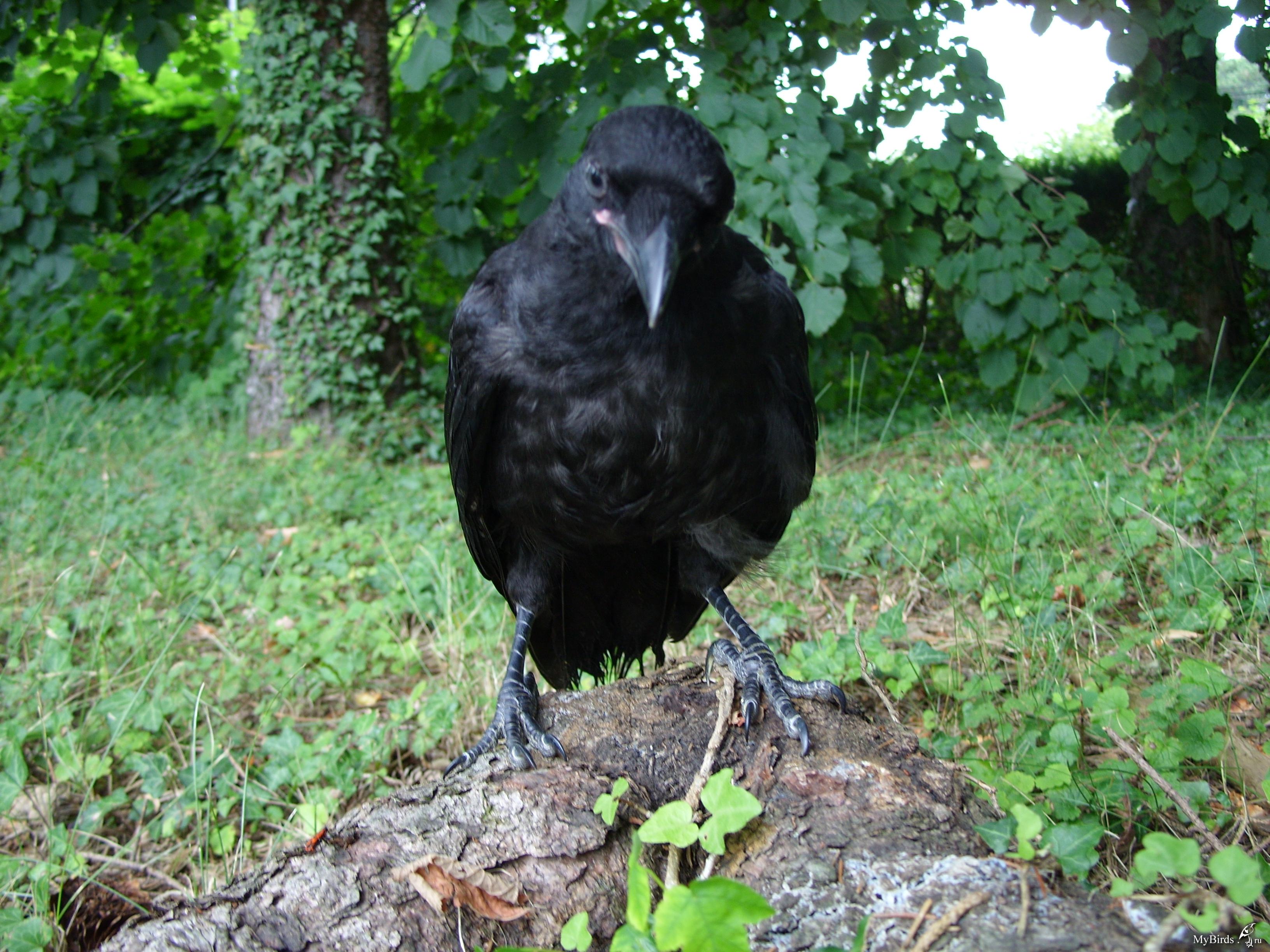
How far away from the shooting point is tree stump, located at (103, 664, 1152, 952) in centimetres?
103

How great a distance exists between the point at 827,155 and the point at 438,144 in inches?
100

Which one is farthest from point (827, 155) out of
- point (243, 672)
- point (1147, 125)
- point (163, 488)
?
point (163, 488)

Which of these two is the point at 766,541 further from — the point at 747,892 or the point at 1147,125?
the point at 1147,125

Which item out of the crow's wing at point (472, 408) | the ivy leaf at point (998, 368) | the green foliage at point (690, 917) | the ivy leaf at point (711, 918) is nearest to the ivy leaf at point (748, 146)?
the ivy leaf at point (998, 368)

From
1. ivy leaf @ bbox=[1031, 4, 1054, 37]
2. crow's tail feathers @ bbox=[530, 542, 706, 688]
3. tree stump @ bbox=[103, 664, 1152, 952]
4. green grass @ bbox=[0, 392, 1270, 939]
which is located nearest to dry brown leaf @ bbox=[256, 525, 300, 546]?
green grass @ bbox=[0, 392, 1270, 939]

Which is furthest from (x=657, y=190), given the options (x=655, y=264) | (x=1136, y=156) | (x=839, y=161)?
(x=1136, y=156)

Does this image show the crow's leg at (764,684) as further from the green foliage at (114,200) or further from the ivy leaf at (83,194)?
the ivy leaf at (83,194)

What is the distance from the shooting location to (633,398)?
1.67m

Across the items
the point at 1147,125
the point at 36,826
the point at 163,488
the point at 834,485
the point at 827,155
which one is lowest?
the point at 36,826

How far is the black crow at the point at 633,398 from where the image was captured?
149cm

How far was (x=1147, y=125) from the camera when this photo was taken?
11.9ft

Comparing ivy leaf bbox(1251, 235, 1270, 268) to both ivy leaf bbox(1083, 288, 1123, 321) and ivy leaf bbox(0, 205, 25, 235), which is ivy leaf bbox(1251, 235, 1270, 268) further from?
ivy leaf bbox(0, 205, 25, 235)

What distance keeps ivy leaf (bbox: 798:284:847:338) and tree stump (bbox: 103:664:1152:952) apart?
2.24m

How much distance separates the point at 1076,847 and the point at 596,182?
1247mm
